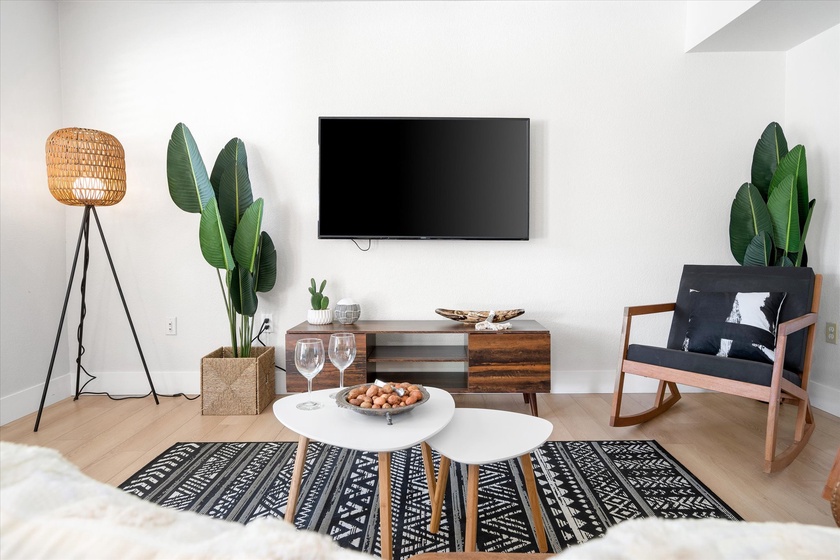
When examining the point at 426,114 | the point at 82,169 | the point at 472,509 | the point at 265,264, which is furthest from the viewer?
the point at 426,114

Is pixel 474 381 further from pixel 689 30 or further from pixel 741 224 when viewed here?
pixel 689 30

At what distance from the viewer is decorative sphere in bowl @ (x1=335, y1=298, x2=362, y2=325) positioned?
2.90 meters

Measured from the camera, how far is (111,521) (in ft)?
0.96

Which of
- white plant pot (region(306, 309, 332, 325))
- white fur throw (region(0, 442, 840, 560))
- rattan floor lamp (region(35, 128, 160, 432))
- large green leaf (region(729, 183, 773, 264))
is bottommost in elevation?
white plant pot (region(306, 309, 332, 325))

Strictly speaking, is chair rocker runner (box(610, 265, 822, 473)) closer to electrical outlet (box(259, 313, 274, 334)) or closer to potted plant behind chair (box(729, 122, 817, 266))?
potted plant behind chair (box(729, 122, 817, 266))

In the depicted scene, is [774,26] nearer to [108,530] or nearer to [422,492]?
[422,492]

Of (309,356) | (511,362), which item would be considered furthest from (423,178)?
(309,356)

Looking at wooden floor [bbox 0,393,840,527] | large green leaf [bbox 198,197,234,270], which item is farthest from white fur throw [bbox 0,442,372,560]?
large green leaf [bbox 198,197,234,270]

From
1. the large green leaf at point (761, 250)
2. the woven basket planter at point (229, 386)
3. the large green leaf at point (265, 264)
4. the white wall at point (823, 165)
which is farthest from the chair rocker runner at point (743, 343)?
the large green leaf at point (265, 264)

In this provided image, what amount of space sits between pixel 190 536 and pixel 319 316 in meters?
2.61

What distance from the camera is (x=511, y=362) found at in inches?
105

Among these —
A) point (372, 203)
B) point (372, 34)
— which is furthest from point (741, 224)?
point (372, 34)

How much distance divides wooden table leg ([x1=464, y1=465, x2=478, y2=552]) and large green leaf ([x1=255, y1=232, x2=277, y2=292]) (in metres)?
2.03

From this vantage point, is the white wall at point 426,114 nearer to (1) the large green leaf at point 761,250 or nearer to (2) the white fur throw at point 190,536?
(1) the large green leaf at point 761,250
